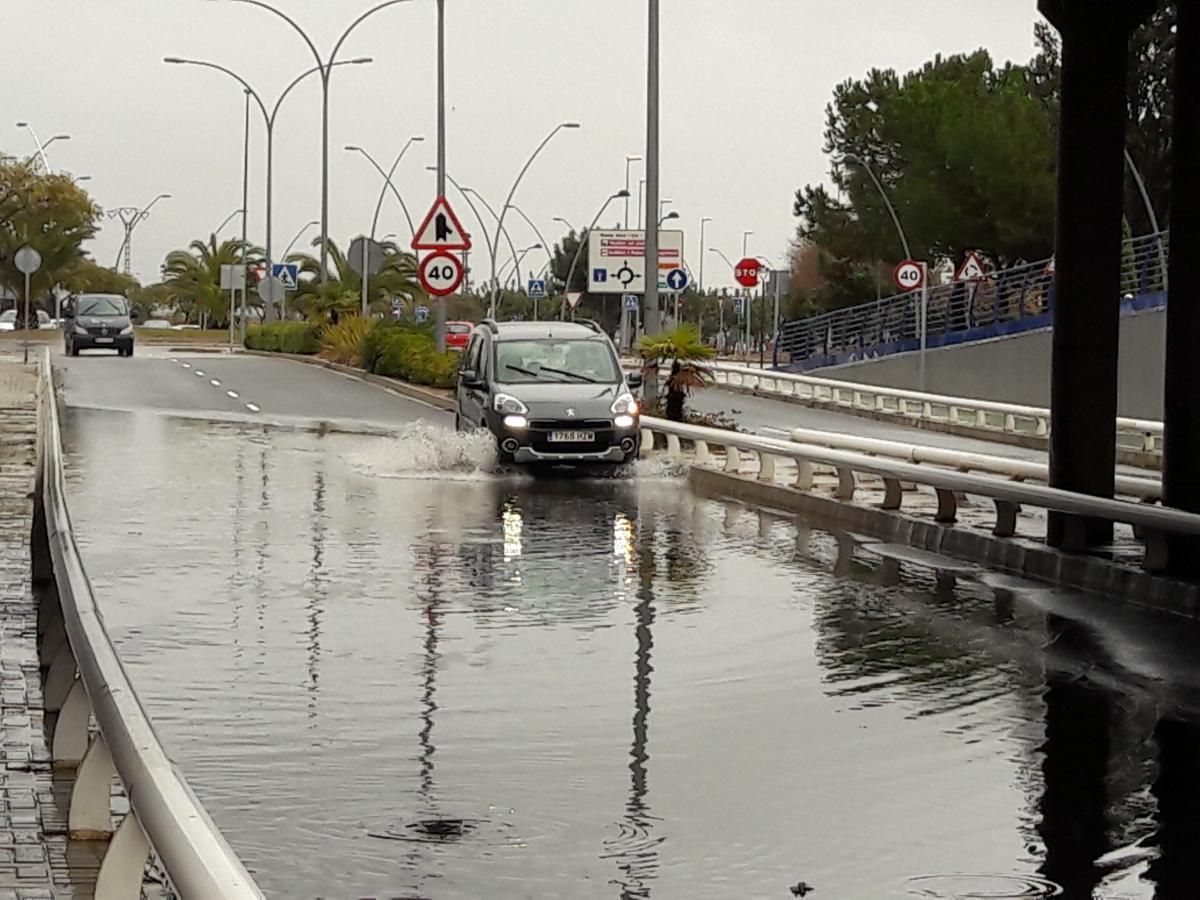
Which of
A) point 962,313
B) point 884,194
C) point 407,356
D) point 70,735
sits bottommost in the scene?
point 70,735

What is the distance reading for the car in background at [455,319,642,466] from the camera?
24484 millimetres

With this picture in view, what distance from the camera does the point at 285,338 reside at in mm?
64000

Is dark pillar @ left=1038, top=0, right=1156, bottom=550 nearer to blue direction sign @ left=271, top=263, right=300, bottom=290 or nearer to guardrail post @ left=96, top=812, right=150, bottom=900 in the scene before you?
guardrail post @ left=96, top=812, right=150, bottom=900

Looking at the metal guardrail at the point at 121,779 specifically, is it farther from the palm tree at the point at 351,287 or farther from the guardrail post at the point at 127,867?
the palm tree at the point at 351,287

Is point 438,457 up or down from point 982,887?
up

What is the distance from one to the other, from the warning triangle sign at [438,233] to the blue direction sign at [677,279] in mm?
19817

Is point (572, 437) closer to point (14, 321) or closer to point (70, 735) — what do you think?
point (70, 735)

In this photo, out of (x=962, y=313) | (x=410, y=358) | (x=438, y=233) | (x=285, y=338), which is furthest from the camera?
(x=285, y=338)

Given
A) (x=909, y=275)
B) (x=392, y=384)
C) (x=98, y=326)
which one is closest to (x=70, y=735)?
(x=392, y=384)

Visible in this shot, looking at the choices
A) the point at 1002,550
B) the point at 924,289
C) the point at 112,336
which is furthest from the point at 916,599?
the point at 112,336

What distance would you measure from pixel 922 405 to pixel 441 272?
12323 millimetres

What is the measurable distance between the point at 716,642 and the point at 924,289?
3503 cm

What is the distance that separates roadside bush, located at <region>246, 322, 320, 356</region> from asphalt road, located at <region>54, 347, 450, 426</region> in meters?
4.61

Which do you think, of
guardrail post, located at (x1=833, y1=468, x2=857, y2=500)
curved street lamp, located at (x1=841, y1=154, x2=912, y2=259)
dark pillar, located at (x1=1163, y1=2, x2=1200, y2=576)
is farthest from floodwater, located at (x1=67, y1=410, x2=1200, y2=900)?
curved street lamp, located at (x1=841, y1=154, x2=912, y2=259)
